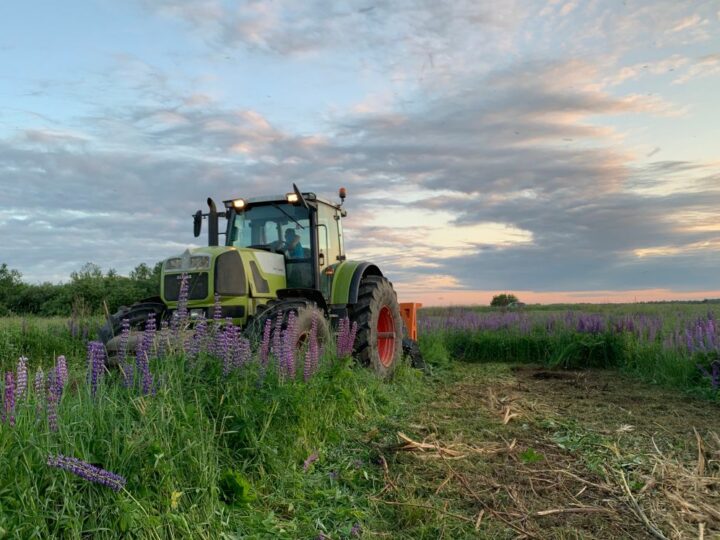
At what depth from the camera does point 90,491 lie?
120 inches

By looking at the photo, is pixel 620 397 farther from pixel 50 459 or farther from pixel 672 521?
pixel 50 459

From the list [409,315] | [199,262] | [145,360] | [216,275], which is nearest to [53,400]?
[145,360]

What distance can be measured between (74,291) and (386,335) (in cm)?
2655

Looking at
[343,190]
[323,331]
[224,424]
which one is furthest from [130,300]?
[224,424]

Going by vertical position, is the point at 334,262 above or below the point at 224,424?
above

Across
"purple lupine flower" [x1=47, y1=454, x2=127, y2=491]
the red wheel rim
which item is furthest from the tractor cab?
"purple lupine flower" [x1=47, y1=454, x2=127, y2=491]

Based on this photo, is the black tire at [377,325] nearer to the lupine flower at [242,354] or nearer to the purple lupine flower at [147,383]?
the lupine flower at [242,354]

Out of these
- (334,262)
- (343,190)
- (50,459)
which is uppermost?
(343,190)

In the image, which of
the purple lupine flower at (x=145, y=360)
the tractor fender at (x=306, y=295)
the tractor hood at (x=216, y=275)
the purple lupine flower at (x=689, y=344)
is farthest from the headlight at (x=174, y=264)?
the purple lupine flower at (x=689, y=344)

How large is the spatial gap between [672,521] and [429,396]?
450 centimetres

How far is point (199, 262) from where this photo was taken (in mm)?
7555

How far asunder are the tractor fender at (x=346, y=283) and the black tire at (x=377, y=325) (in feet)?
0.65

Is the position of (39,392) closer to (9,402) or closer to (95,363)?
(9,402)

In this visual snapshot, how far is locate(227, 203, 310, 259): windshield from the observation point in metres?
8.79
